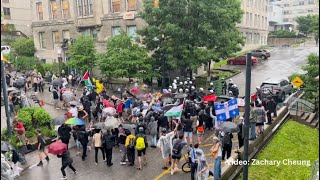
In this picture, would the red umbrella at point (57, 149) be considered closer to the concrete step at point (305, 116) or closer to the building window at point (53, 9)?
the concrete step at point (305, 116)

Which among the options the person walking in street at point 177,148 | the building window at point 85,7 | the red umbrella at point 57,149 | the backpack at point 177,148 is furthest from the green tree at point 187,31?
the red umbrella at point 57,149

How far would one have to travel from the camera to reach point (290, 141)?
1758 centimetres

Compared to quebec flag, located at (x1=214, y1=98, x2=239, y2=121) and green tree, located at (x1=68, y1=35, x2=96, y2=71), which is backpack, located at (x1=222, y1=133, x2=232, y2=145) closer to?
quebec flag, located at (x1=214, y1=98, x2=239, y2=121)

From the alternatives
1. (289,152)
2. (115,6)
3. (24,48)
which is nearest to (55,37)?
(24,48)

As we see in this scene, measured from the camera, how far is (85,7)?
39.3 meters

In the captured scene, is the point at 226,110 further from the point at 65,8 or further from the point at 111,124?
the point at 65,8

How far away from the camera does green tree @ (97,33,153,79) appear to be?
27531mm

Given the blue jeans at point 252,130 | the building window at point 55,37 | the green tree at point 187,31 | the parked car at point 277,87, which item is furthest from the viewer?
the building window at point 55,37

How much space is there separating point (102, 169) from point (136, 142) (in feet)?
6.63

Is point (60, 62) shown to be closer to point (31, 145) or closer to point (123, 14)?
point (123, 14)

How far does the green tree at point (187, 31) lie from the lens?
88.1 feet

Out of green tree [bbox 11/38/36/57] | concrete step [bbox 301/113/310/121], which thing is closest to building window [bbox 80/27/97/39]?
green tree [bbox 11/38/36/57]

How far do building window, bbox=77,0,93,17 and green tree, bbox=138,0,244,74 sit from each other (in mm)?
12407

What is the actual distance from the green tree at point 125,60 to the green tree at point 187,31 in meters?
1.30
